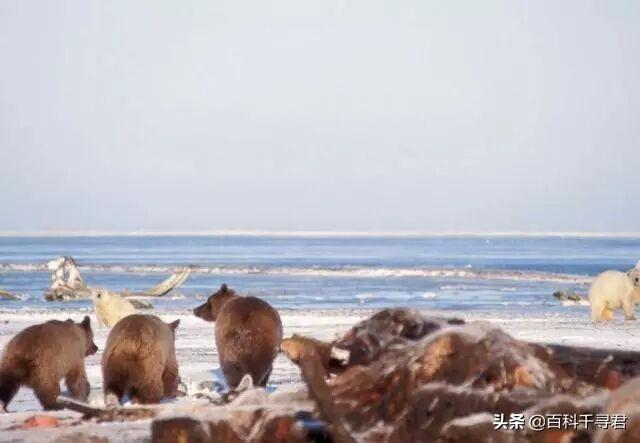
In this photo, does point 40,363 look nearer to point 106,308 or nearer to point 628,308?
point 106,308

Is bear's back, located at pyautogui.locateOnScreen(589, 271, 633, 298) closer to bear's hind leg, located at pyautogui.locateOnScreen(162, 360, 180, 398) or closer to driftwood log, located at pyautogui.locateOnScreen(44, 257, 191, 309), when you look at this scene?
driftwood log, located at pyautogui.locateOnScreen(44, 257, 191, 309)

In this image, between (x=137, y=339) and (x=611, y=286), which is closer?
(x=137, y=339)

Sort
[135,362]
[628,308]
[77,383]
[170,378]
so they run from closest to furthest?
[135,362] → [77,383] → [170,378] → [628,308]

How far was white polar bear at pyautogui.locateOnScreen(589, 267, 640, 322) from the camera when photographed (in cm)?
2066

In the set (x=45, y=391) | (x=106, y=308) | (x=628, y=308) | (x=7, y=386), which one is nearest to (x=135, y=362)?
(x=45, y=391)

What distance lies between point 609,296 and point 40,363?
14.9 metres

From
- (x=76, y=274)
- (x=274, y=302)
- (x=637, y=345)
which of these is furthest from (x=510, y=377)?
(x=76, y=274)

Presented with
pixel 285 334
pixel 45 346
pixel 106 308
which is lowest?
pixel 285 334

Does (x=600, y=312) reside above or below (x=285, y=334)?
below

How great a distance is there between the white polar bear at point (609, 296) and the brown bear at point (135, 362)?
13.7m

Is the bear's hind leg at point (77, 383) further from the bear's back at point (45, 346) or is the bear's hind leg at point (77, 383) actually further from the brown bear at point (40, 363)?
the bear's back at point (45, 346)

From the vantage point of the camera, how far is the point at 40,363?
26.2ft

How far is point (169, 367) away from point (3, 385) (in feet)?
4.34

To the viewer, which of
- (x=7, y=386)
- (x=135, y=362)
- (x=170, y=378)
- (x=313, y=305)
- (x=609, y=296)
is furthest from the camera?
(x=313, y=305)
